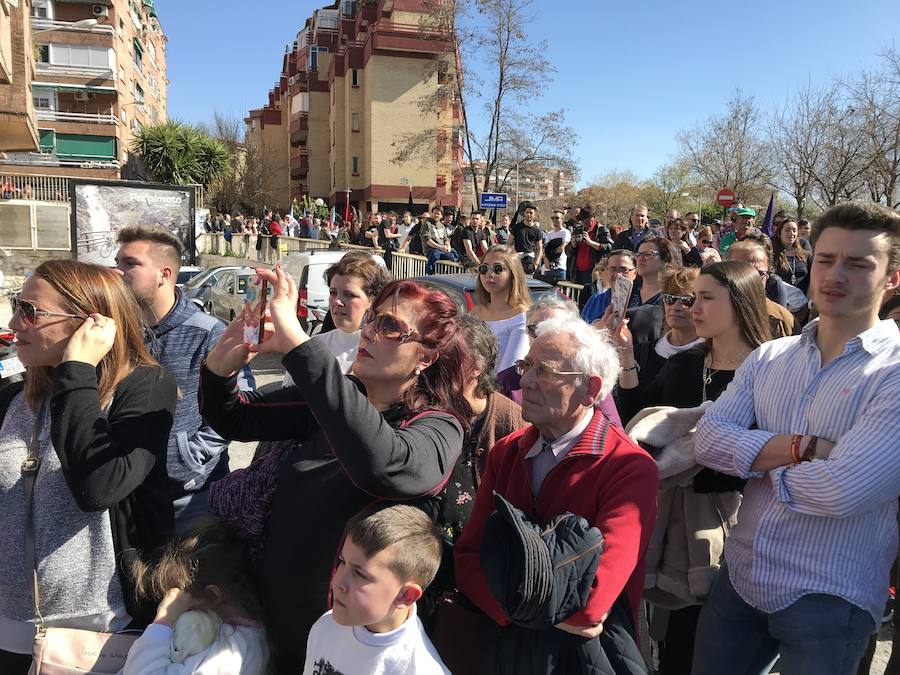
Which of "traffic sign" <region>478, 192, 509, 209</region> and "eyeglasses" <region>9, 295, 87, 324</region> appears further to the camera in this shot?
"traffic sign" <region>478, 192, 509, 209</region>

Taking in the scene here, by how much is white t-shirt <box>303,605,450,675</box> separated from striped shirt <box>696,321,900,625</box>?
1.09m

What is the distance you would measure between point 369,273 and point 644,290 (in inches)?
106

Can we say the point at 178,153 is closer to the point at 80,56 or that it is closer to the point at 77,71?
the point at 77,71

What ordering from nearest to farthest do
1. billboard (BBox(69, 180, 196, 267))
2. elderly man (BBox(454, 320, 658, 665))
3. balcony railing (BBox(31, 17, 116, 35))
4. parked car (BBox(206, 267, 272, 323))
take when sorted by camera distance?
1. elderly man (BBox(454, 320, 658, 665))
2. billboard (BBox(69, 180, 196, 267))
3. parked car (BBox(206, 267, 272, 323))
4. balcony railing (BBox(31, 17, 116, 35))

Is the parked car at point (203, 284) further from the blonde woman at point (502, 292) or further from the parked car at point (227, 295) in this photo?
the blonde woman at point (502, 292)

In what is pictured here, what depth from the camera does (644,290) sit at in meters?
5.59

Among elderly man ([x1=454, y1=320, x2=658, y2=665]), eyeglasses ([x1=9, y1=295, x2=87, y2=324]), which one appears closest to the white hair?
elderly man ([x1=454, y1=320, x2=658, y2=665])

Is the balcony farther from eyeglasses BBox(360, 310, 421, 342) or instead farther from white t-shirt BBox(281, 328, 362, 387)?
eyeglasses BBox(360, 310, 421, 342)

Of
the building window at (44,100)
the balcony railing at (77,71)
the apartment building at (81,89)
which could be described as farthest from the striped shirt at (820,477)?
the building window at (44,100)

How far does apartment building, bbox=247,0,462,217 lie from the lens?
45281mm

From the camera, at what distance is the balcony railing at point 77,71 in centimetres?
4556

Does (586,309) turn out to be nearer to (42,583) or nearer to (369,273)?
(369,273)

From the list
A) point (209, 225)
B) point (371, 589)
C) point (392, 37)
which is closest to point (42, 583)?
point (371, 589)

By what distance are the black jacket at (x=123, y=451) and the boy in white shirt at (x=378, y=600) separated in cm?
70
